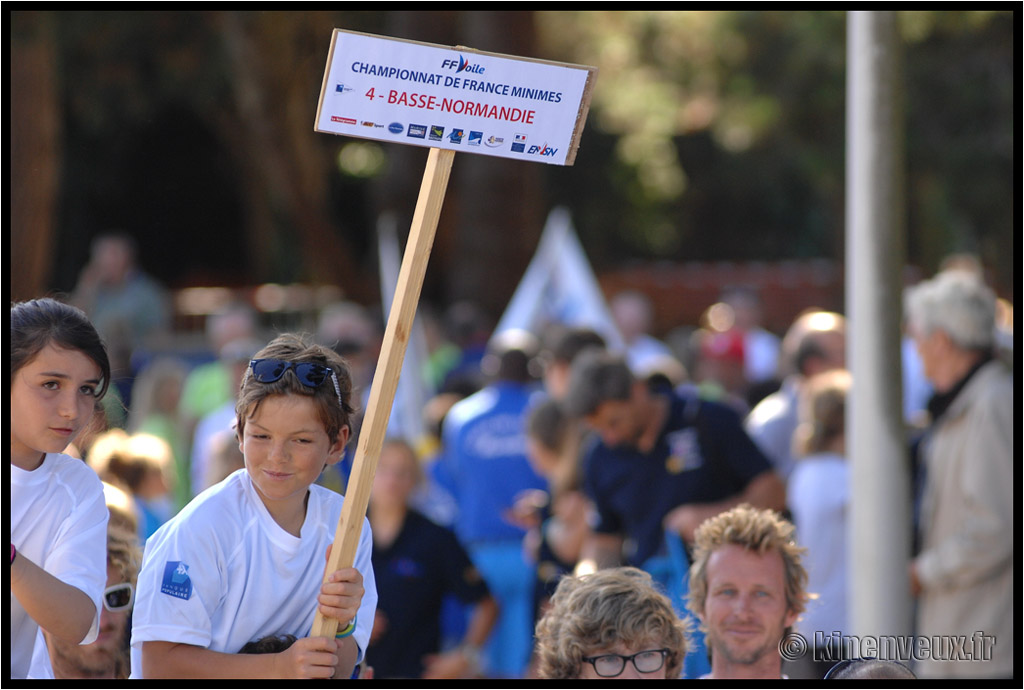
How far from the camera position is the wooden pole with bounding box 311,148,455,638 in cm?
222

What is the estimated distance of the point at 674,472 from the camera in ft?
16.1

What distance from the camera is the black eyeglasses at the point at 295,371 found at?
91.5 inches

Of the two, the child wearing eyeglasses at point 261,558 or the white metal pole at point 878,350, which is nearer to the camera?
the child wearing eyeglasses at point 261,558

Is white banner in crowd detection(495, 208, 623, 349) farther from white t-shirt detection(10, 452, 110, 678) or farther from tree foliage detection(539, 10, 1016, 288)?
white t-shirt detection(10, 452, 110, 678)

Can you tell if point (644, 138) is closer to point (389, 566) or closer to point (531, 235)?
point (531, 235)

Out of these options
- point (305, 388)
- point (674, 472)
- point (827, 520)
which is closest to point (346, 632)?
point (305, 388)

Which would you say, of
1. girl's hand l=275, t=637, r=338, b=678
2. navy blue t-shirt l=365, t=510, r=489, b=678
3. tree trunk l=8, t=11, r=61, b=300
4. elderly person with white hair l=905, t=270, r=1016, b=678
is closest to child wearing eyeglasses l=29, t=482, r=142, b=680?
girl's hand l=275, t=637, r=338, b=678

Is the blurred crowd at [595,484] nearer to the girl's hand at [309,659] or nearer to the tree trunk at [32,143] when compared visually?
the girl's hand at [309,659]

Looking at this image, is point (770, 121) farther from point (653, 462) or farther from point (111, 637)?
point (111, 637)

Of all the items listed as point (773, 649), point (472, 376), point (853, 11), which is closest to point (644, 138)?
point (472, 376)

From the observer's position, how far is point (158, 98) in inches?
633

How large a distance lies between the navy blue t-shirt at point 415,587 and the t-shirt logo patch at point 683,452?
881mm

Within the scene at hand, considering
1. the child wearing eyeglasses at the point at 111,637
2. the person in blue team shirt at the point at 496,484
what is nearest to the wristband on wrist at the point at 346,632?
the child wearing eyeglasses at the point at 111,637

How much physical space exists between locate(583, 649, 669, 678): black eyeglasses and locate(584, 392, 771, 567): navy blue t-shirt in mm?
2283
